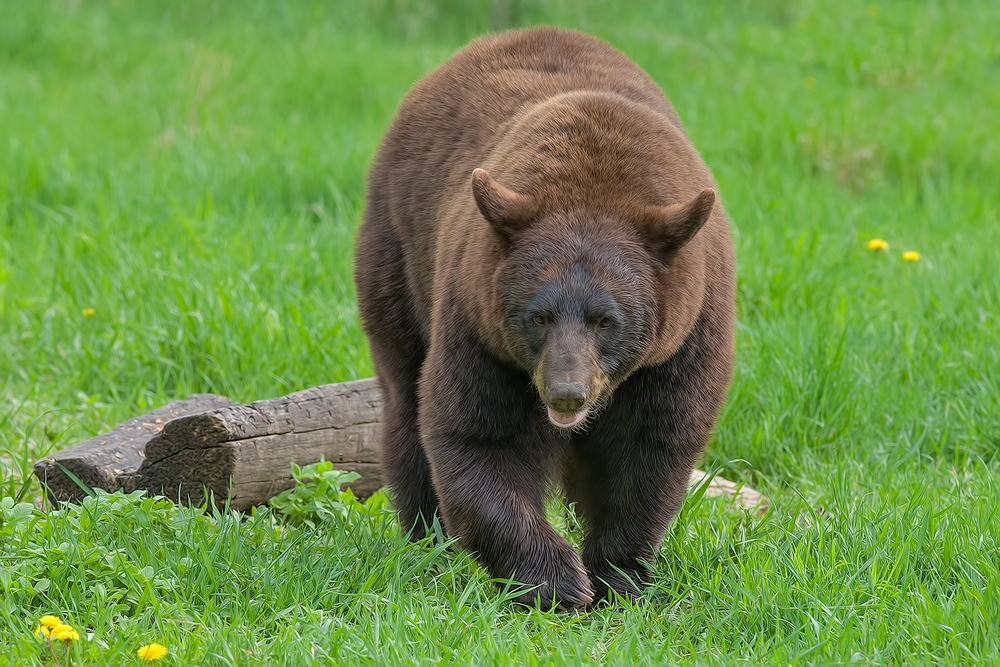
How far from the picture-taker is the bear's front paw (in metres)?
3.72

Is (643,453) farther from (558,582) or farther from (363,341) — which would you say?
(363,341)

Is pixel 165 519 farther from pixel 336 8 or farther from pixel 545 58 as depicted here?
pixel 336 8

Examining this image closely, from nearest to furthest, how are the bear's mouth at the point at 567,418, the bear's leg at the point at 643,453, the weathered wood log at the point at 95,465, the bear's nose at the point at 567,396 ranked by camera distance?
the bear's nose at the point at 567,396 → the bear's mouth at the point at 567,418 → the bear's leg at the point at 643,453 → the weathered wood log at the point at 95,465

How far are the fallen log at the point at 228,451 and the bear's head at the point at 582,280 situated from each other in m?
1.20

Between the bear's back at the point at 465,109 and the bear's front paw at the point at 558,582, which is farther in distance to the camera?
the bear's back at the point at 465,109

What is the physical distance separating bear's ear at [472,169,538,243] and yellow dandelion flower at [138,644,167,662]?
1.49m

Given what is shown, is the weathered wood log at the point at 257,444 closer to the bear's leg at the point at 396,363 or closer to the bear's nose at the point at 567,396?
the bear's leg at the point at 396,363

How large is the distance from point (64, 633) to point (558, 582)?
1.46m

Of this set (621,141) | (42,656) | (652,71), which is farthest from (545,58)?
(652,71)

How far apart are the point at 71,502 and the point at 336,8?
8.24 meters

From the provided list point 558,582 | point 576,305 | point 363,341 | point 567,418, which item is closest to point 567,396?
point 567,418

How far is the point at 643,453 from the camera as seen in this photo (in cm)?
388

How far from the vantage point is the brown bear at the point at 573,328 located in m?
3.54

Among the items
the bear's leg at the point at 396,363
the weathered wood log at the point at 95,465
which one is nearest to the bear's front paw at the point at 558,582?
the bear's leg at the point at 396,363
